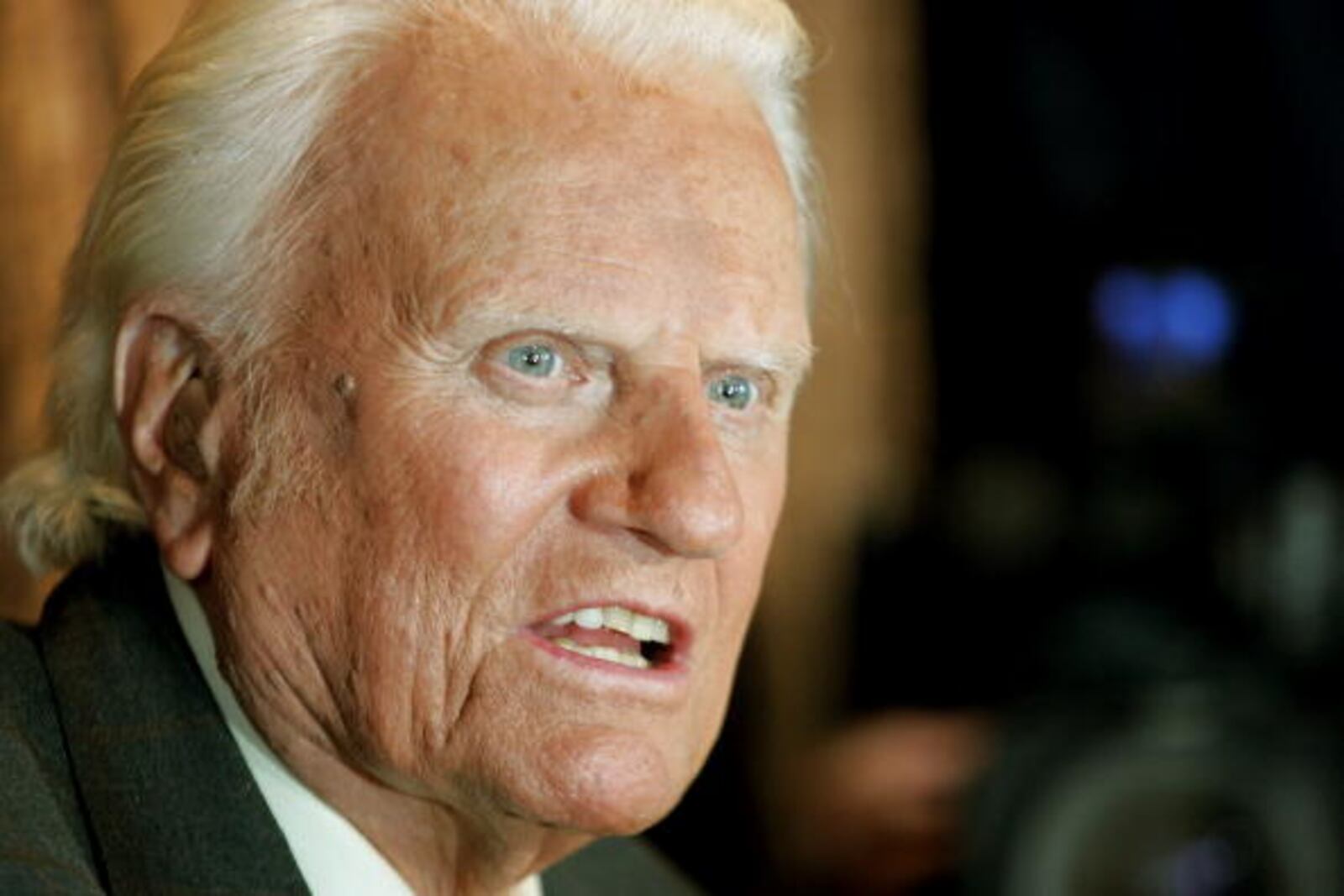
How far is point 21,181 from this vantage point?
200cm

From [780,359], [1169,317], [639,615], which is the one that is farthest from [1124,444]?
[639,615]

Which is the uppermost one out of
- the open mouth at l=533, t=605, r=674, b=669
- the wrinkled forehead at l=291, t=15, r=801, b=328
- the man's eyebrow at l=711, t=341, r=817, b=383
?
the wrinkled forehead at l=291, t=15, r=801, b=328

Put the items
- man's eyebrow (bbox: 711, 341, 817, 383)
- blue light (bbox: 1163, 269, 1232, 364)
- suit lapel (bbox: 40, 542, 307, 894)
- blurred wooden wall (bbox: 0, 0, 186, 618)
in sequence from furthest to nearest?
1. blue light (bbox: 1163, 269, 1232, 364)
2. blurred wooden wall (bbox: 0, 0, 186, 618)
3. man's eyebrow (bbox: 711, 341, 817, 383)
4. suit lapel (bbox: 40, 542, 307, 894)

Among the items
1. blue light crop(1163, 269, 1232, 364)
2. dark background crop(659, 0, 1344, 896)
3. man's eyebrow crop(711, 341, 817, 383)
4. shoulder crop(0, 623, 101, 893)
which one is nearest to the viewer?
shoulder crop(0, 623, 101, 893)

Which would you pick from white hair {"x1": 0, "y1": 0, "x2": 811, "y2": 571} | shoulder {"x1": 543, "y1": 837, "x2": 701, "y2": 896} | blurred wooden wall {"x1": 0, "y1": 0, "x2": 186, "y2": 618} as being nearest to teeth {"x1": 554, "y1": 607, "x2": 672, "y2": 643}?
white hair {"x1": 0, "y1": 0, "x2": 811, "y2": 571}

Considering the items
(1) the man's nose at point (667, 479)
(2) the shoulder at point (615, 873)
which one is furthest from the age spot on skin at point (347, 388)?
(2) the shoulder at point (615, 873)

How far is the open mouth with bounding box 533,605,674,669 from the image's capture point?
52.5 inches

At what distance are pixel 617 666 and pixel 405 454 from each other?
0.62 ft

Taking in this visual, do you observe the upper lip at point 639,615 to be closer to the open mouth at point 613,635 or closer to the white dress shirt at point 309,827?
the open mouth at point 613,635

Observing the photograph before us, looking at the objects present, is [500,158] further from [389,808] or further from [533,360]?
[389,808]

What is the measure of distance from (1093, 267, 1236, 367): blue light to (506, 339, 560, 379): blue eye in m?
2.24

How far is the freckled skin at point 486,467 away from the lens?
4.32ft

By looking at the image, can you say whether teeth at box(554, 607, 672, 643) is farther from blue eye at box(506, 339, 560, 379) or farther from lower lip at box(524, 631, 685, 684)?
blue eye at box(506, 339, 560, 379)

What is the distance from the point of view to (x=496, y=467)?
4.29 ft
